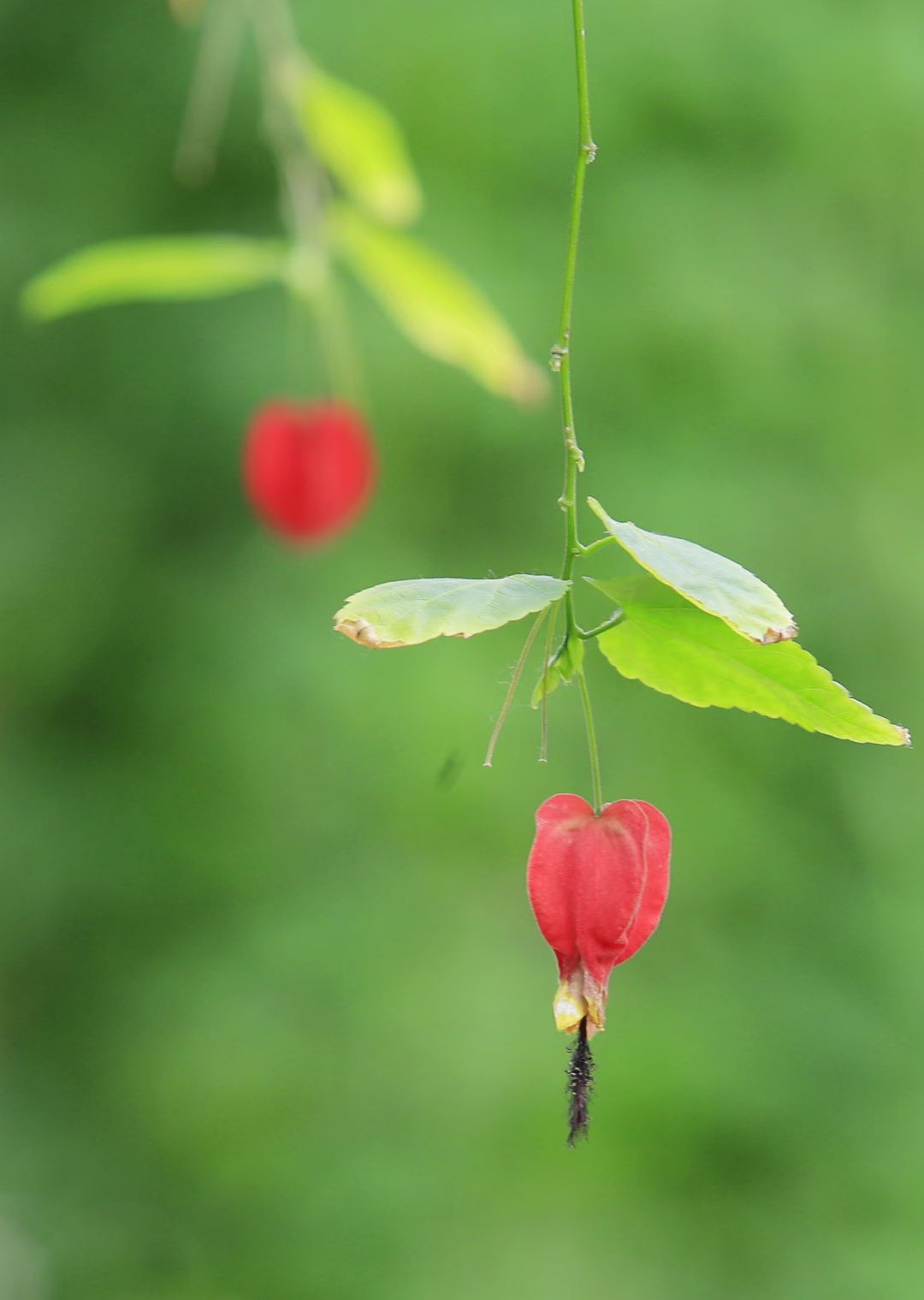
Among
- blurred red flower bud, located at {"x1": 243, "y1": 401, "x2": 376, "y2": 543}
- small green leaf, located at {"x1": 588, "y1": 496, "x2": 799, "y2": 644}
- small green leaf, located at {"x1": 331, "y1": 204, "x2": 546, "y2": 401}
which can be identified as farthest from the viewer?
blurred red flower bud, located at {"x1": 243, "y1": 401, "x2": 376, "y2": 543}

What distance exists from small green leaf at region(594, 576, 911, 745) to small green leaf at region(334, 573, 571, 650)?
3cm

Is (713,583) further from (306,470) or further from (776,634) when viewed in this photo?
(306,470)

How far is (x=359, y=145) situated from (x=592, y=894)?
0.97ft

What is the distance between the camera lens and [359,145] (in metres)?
0.52

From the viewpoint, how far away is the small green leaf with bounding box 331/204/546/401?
1.63ft

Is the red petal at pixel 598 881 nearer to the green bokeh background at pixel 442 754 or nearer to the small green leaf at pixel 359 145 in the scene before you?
the small green leaf at pixel 359 145

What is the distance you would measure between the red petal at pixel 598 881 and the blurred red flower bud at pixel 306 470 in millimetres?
464

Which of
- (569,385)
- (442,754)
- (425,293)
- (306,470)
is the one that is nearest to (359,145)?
(425,293)

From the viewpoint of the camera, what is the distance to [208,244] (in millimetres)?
542

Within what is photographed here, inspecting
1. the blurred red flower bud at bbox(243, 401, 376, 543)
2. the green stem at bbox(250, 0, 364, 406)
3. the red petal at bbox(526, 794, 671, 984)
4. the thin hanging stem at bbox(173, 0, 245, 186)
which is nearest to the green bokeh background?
the thin hanging stem at bbox(173, 0, 245, 186)

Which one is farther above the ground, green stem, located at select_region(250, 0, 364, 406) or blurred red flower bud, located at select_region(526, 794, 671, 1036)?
green stem, located at select_region(250, 0, 364, 406)

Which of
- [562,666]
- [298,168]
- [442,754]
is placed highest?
[298,168]

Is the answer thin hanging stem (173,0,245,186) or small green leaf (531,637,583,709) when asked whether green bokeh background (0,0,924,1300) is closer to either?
thin hanging stem (173,0,245,186)

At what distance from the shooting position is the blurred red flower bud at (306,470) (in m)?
0.81
